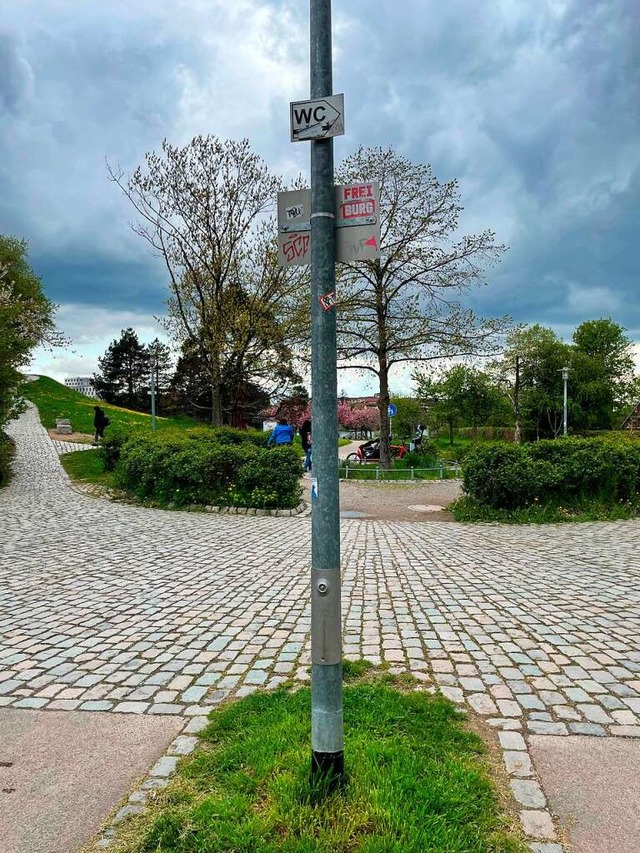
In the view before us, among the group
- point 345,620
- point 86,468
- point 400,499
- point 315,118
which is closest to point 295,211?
point 315,118

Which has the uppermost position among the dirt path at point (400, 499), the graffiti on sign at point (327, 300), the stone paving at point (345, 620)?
the graffiti on sign at point (327, 300)

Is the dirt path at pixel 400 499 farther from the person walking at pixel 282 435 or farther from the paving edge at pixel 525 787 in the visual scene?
the paving edge at pixel 525 787

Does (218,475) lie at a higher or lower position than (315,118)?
lower

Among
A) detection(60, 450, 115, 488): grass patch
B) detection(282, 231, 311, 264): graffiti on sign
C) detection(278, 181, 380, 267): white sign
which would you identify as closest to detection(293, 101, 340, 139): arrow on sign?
detection(278, 181, 380, 267): white sign

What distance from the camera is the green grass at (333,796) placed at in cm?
223

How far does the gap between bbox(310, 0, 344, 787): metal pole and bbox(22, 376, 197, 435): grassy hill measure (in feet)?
103

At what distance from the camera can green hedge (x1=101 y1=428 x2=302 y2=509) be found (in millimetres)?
12016

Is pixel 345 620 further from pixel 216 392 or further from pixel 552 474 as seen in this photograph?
pixel 216 392

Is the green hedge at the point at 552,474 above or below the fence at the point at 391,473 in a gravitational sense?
above

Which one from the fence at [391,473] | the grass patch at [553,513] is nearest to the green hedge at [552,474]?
the grass patch at [553,513]

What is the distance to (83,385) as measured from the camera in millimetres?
69750

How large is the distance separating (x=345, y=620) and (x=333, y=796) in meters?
2.81

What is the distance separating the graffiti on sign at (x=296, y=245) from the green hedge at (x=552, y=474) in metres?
9.43

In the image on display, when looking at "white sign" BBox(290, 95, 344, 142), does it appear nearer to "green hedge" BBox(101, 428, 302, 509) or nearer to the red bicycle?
"green hedge" BBox(101, 428, 302, 509)
